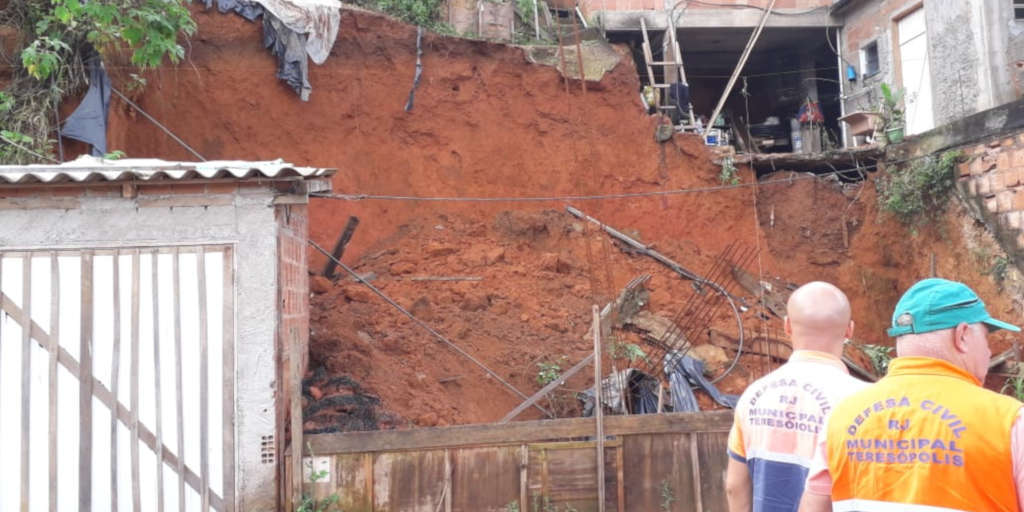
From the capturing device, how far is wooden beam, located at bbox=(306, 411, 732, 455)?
641 centimetres

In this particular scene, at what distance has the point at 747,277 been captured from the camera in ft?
38.5

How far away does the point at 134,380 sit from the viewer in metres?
6.23

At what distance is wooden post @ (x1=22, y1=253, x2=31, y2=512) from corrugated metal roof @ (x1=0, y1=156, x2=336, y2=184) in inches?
27.4

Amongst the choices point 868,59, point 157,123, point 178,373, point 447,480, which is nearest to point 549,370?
point 447,480

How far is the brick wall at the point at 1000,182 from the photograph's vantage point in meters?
9.66

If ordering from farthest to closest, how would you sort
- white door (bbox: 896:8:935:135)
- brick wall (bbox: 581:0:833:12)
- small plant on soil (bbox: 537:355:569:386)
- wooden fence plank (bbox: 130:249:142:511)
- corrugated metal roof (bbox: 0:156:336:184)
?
brick wall (bbox: 581:0:833:12), white door (bbox: 896:8:935:135), small plant on soil (bbox: 537:355:569:386), wooden fence plank (bbox: 130:249:142:511), corrugated metal roof (bbox: 0:156:336:184)

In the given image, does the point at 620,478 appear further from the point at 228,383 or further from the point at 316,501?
the point at 228,383

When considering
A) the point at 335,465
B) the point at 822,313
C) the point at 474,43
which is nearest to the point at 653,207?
the point at 474,43

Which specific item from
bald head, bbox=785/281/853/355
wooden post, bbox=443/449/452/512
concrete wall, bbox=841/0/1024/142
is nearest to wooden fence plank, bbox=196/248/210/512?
wooden post, bbox=443/449/452/512

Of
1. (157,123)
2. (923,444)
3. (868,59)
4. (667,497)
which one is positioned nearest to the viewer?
(923,444)

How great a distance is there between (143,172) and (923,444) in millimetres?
5795

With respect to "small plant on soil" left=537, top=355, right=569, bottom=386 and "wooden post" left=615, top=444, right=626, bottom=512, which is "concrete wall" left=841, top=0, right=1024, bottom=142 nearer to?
"small plant on soil" left=537, top=355, right=569, bottom=386

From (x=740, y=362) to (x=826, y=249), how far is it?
12.4 ft

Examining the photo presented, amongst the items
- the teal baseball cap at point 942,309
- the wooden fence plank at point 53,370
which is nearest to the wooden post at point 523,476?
the wooden fence plank at point 53,370
